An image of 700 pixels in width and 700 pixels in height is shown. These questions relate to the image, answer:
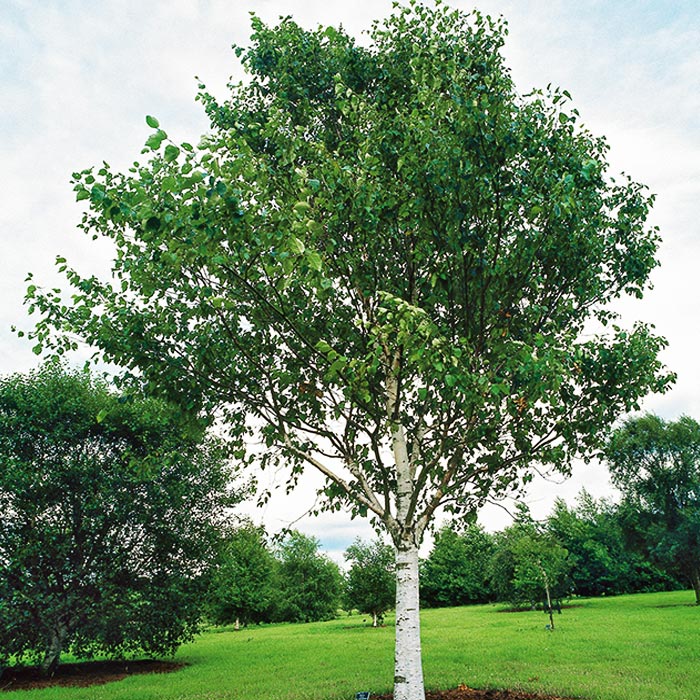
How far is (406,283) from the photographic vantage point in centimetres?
1057

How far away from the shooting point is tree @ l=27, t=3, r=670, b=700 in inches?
313

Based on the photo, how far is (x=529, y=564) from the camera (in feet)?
124

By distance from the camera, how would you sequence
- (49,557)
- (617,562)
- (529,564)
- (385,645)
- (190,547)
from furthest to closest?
(617,562), (529,564), (385,645), (190,547), (49,557)

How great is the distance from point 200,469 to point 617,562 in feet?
179

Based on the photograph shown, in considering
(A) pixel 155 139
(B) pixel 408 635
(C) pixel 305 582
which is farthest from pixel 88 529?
(C) pixel 305 582

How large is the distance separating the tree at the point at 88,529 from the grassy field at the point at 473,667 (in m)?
2.55

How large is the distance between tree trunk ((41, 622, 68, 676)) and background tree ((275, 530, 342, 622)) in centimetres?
3369

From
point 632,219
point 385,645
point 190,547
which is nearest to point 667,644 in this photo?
point 385,645

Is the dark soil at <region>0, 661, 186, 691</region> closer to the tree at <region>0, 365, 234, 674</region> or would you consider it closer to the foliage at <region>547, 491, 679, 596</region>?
the tree at <region>0, 365, 234, 674</region>

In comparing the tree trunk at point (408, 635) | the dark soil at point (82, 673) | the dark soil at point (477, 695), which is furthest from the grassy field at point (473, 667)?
the tree trunk at point (408, 635)

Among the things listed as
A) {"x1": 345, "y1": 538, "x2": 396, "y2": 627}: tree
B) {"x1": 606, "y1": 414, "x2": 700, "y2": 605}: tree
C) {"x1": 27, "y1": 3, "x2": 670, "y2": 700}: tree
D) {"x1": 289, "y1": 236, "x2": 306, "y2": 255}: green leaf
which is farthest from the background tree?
{"x1": 289, "y1": 236, "x2": 306, "y2": 255}: green leaf

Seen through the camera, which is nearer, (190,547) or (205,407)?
(205,407)

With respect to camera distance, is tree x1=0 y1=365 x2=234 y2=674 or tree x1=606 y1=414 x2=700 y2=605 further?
tree x1=606 y1=414 x2=700 y2=605

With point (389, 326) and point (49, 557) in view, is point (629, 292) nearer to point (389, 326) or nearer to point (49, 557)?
point (389, 326)
